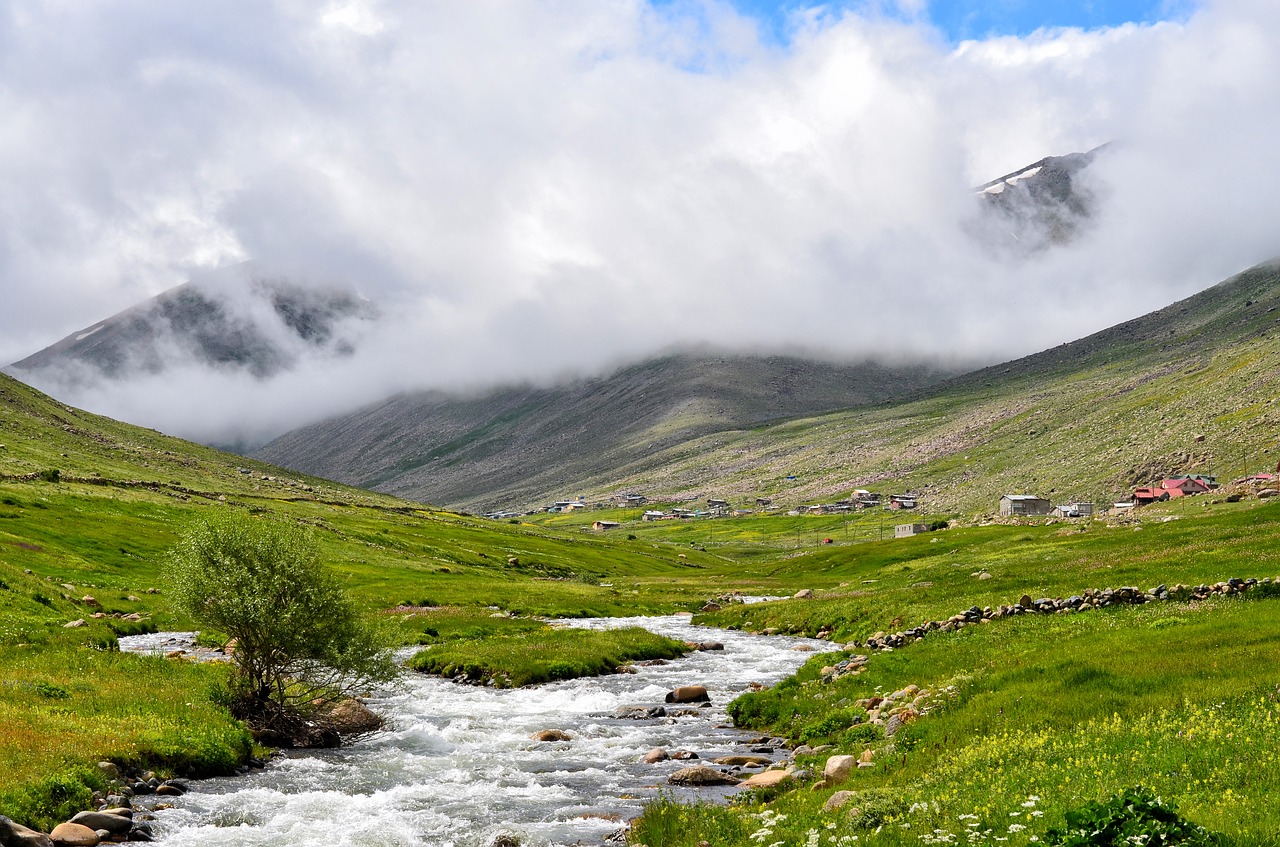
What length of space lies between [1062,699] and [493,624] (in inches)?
2105

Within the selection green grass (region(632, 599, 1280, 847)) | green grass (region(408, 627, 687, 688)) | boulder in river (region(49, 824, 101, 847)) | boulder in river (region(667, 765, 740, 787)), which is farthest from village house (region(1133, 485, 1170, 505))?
boulder in river (region(49, 824, 101, 847))

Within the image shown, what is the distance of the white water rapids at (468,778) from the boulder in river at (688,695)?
671mm

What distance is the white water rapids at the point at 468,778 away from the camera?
23516 millimetres

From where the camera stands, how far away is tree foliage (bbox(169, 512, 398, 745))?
34.2 m

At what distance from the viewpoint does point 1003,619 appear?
41.2 meters

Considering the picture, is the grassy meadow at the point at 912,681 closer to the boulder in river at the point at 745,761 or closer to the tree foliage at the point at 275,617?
the tree foliage at the point at 275,617

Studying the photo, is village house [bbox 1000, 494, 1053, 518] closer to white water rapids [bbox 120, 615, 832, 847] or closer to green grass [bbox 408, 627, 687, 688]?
green grass [bbox 408, 627, 687, 688]

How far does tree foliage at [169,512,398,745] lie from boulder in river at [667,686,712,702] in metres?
13.1

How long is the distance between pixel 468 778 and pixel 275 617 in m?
10.5

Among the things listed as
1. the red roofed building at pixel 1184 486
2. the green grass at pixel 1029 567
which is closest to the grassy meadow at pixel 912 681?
the green grass at pixel 1029 567

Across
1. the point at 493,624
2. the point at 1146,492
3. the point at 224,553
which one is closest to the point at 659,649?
the point at 493,624

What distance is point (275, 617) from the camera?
112 feet

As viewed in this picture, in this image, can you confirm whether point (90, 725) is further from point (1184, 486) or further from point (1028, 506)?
point (1028, 506)

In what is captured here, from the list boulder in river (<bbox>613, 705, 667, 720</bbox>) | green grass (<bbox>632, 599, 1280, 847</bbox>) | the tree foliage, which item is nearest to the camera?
green grass (<bbox>632, 599, 1280, 847</bbox>)
